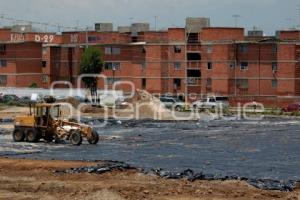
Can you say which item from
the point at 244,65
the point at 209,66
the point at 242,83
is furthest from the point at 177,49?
the point at 242,83

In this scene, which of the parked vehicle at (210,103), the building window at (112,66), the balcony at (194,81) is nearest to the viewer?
the parked vehicle at (210,103)

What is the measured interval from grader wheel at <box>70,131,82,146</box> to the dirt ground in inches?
394

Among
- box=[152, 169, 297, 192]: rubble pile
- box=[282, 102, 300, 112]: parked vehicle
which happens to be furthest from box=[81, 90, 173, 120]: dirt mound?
box=[152, 169, 297, 192]: rubble pile

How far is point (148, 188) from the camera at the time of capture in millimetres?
18469

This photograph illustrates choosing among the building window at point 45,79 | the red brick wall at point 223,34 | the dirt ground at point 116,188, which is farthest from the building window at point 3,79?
the dirt ground at point 116,188

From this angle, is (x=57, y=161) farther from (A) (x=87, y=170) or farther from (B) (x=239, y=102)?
(B) (x=239, y=102)

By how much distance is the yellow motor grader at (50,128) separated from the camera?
107 ft

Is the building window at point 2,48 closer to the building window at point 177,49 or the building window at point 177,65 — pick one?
the building window at point 177,49

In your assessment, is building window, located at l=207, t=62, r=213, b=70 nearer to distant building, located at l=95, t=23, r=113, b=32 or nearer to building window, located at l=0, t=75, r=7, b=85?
distant building, located at l=95, t=23, r=113, b=32

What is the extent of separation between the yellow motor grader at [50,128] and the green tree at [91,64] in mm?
42115

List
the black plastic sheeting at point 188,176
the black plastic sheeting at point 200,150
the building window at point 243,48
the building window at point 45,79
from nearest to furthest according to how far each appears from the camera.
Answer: the black plastic sheeting at point 188,176, the black plastic sheeting at point 200,150, the building window at point 243,48, the building window at point 45,79

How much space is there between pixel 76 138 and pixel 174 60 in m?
47.8

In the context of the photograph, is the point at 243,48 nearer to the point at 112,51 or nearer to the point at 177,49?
the point at 177,49

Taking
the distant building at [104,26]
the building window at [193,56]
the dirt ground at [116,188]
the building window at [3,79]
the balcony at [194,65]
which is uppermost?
the distant building at [104,26]
